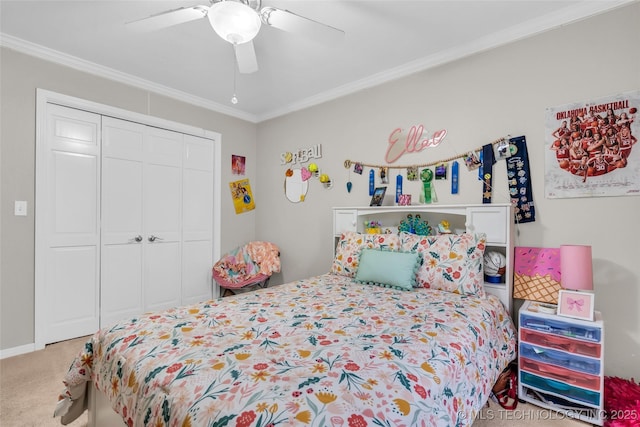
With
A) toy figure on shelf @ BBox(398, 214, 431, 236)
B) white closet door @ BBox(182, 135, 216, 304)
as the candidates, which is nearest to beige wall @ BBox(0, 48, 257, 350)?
white closet door @ BBox(182, 135, 216, 304)

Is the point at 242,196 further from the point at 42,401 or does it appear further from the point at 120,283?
the point at 42,401

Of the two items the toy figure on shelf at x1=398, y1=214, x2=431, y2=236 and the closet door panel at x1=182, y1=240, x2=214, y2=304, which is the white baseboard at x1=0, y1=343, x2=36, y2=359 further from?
the toy figure on shelf at x1=398, y1=214, x2=431, y2=236

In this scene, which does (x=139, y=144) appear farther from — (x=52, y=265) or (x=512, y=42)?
(x=512, y=42)

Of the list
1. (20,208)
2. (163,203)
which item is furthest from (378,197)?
(20,208)

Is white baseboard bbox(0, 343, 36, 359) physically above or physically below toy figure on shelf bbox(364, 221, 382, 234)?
below

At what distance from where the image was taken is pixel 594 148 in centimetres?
203

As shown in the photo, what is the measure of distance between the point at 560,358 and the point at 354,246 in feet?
5.05

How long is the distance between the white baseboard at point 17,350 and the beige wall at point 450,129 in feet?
0.11

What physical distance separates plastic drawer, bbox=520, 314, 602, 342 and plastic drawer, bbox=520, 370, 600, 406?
28cm

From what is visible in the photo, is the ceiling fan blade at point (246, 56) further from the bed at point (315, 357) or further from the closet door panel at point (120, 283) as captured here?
the closet door panel at point (120, 283)

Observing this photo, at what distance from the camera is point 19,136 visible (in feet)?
8.45

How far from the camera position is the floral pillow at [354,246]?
2.56 meters

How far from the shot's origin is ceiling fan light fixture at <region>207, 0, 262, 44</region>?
5.03ft

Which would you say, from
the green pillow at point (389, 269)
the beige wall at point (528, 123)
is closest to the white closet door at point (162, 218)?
the beige wall at point (528, 123)
